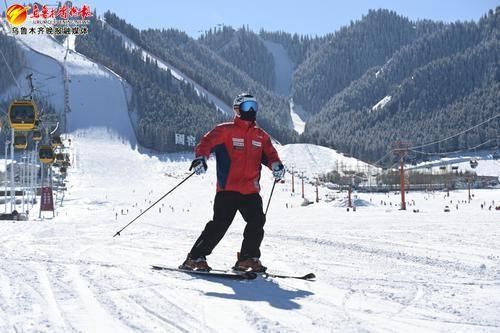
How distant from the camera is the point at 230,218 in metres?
5.51

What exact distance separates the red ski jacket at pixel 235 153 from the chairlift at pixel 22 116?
18438 millimetres

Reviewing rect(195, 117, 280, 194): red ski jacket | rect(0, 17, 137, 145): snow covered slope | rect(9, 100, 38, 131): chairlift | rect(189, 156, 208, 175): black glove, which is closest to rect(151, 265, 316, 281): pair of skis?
rect(195, 117, 280, 194): red ski jacket

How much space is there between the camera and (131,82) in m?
169

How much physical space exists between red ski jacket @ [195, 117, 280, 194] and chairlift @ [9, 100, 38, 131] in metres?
18.4

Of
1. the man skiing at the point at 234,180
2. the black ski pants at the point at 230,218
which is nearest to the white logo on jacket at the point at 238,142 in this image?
the man skiing at the point at 234,180

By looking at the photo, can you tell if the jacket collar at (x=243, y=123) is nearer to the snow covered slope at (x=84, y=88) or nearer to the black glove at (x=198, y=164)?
the black glove at (x=198, y=164)

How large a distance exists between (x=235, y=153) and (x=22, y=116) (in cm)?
1889

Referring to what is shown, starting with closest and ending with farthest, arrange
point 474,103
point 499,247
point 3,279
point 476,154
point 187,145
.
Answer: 1. point 3,279
2. point 499,247
3. point 187,145
4. point 476,154
5. point 474,103

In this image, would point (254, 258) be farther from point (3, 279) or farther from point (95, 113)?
point (95, 113)

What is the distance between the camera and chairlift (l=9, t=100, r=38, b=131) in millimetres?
22125

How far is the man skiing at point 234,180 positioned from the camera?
5.41 meters

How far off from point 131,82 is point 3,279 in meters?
169

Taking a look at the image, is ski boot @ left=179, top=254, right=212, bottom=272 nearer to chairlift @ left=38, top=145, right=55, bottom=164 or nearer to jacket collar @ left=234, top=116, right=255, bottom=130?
jacket collar @ left=234, top=116, right=255, bottom=130

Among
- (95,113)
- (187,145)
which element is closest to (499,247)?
(187,145)
